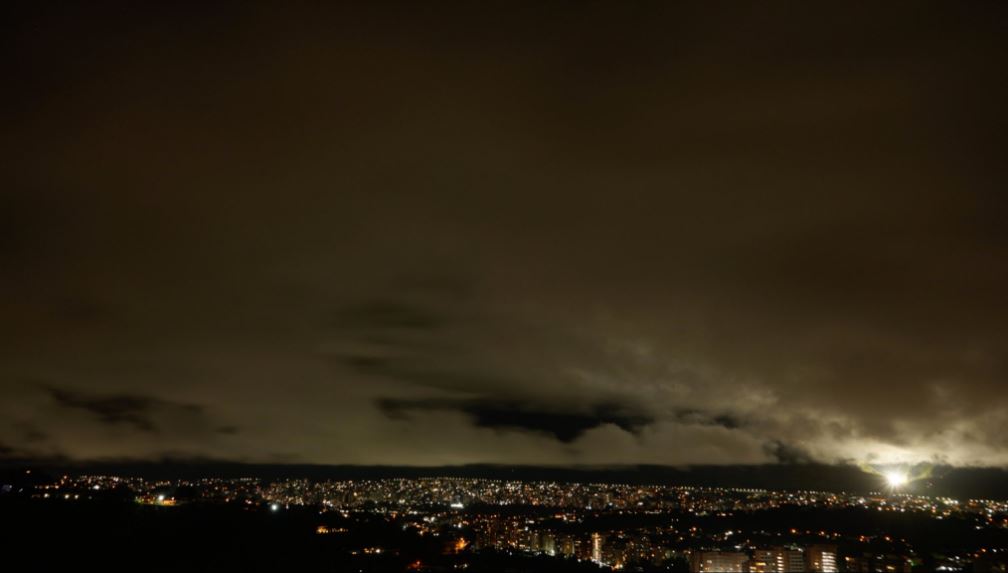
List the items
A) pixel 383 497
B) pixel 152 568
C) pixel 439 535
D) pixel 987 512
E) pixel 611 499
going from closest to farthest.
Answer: pixel 152 568 → pixel 439 535 → pixel 987 512 → pixel 611 499 → pixel 383 497

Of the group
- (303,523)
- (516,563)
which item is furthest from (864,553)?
(303,523)

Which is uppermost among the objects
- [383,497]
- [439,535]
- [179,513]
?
[179,513]

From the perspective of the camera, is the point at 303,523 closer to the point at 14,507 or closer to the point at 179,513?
the point at 179,513

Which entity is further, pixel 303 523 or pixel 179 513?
pixel 303 523

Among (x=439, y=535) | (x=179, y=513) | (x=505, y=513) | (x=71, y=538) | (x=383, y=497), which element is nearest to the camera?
(x=71, y=538)

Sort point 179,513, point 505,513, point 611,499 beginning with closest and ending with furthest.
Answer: point 179,513, point 505,513, point 611,499

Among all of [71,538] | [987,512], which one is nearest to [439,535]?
[71,538]

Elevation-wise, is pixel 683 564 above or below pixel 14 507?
below

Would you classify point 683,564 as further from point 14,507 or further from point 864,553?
point 14,507

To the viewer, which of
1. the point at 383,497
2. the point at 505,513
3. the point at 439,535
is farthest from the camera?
the point at 383,497
